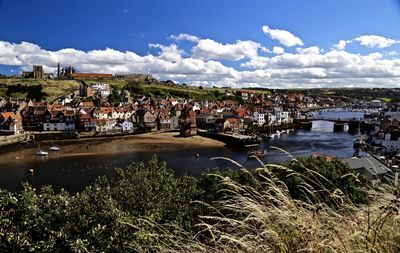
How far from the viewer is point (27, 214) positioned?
6.90 meters

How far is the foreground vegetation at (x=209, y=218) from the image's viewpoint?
8.39 feet

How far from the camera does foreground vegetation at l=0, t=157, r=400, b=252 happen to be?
256 centimetres

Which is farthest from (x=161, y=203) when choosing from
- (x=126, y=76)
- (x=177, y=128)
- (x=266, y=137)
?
(x=126, y=76)

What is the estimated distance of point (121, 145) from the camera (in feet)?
152

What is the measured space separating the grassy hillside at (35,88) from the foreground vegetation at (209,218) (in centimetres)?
7880

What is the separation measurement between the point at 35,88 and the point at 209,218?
9306 cm

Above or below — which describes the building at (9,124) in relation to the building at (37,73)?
below

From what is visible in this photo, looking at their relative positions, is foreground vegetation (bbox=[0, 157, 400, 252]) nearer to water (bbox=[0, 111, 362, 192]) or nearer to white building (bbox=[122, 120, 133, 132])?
water (bbox=[0, 111, 362, 192])

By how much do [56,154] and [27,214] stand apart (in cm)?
3544

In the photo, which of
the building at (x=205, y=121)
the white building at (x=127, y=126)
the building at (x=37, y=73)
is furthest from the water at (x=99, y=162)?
the building at (x=37, y=73)

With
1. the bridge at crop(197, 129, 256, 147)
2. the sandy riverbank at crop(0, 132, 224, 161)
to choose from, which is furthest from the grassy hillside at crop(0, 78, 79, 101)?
the bridge at crop(197, 129, 256, 147)

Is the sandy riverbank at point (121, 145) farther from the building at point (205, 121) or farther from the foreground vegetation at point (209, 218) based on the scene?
the foreground vegetation at point (209, 218)

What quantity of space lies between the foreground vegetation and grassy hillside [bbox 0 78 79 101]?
3102 inches

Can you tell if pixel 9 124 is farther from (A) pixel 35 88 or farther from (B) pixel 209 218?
(B) pixel 209 218
